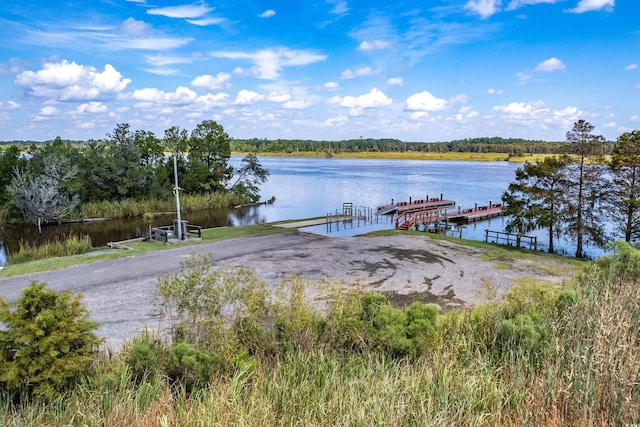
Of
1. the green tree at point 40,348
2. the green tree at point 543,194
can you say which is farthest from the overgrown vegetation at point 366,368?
the green tree at point 543,194

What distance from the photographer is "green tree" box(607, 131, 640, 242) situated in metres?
17.7

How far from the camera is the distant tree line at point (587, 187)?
17984 millimetres

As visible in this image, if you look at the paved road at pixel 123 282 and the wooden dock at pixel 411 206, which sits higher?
the paved road at pixel 123 282

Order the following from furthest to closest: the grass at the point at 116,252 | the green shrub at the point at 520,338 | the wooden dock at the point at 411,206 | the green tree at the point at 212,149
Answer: the green tree at the point at 212,149 < the wooden dock at the point at 411,206 < the grass at the point at 116,252 < the green shrub at the point at 520,338

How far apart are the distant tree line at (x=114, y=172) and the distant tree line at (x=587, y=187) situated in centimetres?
1663

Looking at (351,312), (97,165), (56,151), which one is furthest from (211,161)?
(351,312)

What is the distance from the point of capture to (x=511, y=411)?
3.77 m

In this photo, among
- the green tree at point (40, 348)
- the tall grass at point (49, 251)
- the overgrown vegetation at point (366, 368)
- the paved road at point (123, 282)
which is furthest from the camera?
the tall grass at point (49, 251)

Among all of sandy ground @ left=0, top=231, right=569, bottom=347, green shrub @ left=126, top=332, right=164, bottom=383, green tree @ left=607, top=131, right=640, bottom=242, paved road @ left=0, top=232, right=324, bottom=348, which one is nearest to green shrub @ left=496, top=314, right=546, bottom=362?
sandy ground @ left=0, top=231, right=569, bottom=347

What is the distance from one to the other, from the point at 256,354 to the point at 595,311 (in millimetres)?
4071

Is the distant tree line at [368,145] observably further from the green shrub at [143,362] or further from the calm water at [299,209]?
the green shrub at [143,362]

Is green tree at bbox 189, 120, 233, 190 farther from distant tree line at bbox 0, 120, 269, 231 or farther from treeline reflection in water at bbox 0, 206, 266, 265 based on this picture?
treeline reflection in water at bbox 0, 206, 266, 265

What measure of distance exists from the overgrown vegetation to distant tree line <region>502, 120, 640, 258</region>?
1305 cm

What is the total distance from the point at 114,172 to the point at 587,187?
99.8 feet
